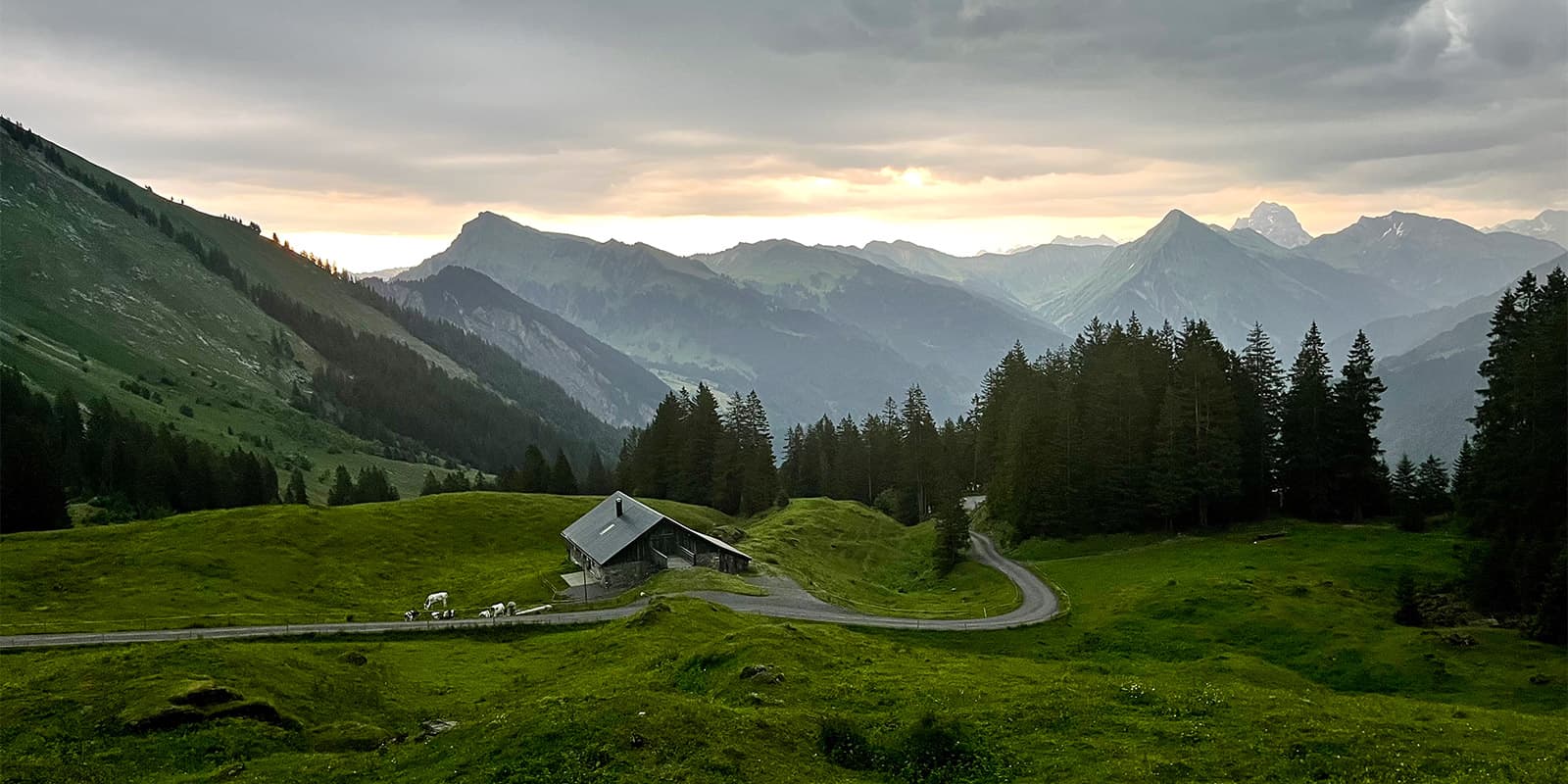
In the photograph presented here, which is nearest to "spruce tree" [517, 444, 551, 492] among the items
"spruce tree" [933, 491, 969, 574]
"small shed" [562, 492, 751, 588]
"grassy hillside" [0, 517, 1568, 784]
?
"small shed" [562, 492, 751, 588]

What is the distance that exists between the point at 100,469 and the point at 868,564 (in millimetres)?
119960

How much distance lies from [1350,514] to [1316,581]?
37.3 meters

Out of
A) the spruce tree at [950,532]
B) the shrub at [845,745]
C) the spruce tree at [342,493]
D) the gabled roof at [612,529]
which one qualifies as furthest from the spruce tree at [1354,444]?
the spruce tree at [342,493]

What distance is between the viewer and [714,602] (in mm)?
69312

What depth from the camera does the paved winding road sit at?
55.6 meters

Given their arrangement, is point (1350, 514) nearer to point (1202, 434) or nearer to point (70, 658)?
point (1202, 434)

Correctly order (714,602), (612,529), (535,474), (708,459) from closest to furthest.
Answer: (714,602)
(612,529)
(708,459)
(535,474)

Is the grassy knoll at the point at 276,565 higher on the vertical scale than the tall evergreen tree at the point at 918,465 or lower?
lower

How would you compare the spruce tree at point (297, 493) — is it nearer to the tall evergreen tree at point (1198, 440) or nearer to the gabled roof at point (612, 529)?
the gabled roof at point (612, 529)

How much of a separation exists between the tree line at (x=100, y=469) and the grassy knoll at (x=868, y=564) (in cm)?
8266

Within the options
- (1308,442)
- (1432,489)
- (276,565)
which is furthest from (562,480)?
(1432,489)

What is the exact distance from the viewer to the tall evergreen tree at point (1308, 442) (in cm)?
9512

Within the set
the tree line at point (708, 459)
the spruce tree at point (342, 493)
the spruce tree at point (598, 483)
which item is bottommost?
the spruce tree at point (342, 493)

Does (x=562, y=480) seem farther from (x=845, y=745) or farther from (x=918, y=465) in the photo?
(x=845, y=745)
